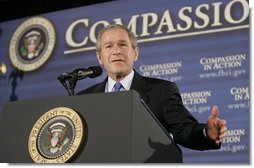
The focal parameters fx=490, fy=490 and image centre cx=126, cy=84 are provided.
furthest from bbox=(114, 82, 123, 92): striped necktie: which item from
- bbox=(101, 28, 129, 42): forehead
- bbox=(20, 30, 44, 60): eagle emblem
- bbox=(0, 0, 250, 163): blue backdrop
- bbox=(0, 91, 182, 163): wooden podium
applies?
bbox=(20, 30, 44, 60): eagle emblem

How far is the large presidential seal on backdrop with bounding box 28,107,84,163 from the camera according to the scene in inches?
53.1

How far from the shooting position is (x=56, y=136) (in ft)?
Result: 4.56

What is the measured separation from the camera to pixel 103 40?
207 centimetres

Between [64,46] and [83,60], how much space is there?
272 mm

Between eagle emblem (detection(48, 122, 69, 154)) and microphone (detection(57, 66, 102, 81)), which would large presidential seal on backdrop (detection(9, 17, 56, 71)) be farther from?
eagle emblem (detection(48, 122, 69, 154))

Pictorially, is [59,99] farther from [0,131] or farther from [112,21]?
[112,21]

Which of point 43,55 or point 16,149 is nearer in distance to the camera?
point 16,149

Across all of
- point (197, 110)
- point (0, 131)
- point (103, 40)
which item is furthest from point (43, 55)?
point (0, 131)

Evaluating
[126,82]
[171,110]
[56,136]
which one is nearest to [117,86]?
[126,82]

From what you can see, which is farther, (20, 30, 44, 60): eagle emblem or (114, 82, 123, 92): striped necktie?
(20, 30, 44, 60): eagle emblem

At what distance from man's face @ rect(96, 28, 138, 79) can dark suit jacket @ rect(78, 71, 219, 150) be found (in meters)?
0.09

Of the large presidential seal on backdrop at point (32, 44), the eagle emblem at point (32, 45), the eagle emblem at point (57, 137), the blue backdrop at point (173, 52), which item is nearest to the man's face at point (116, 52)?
the eagle emblem at point (57, 137)

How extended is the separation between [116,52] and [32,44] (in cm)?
241

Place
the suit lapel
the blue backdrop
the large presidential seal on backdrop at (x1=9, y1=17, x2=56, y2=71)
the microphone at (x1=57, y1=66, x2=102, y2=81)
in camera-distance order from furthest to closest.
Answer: the large presidential seal on backdrop at (x1=9, y1=17, x2=56, y2=71), the blue backdrop, the suit lapel, the microphone at (x1=57, y1=66, x2=102, y2=81)
